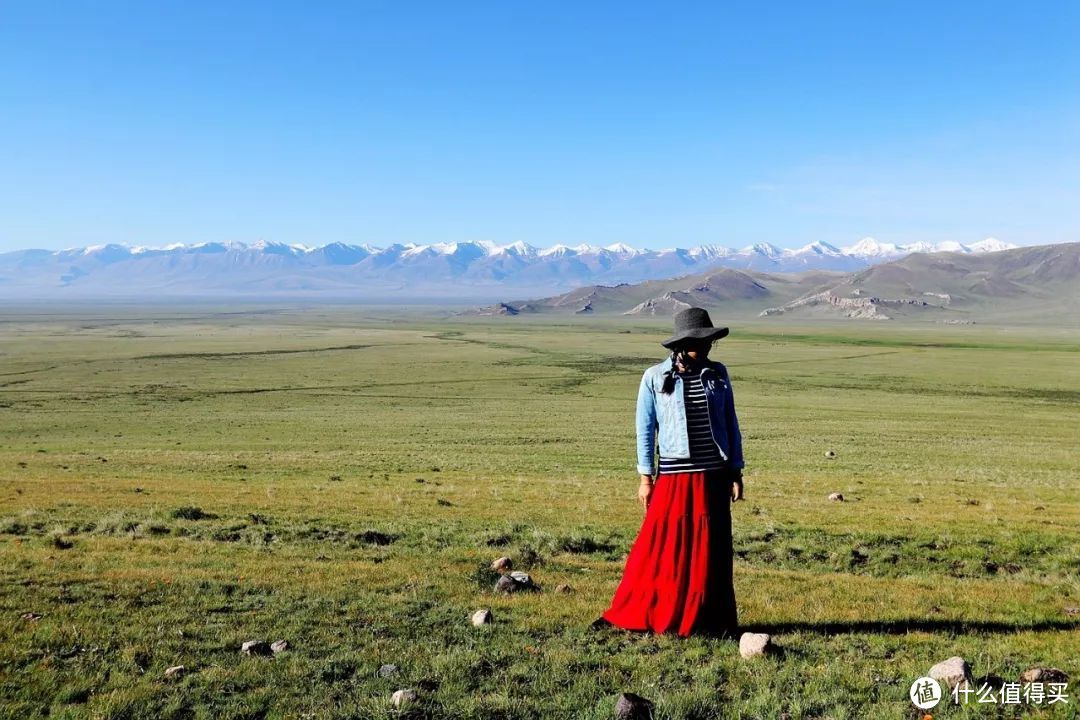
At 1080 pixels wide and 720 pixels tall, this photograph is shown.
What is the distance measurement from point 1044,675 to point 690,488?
327 cm

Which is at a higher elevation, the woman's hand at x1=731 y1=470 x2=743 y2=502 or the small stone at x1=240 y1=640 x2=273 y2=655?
the woman's hand at x1=731 y1=470 x2=743 y2=502

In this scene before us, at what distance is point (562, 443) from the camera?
3869cm

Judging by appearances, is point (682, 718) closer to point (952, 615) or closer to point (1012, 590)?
point (952, 615)

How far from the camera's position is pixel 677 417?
7355 millimetres

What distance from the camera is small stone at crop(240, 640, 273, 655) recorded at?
6.88 meters

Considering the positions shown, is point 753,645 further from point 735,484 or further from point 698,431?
point 698,431

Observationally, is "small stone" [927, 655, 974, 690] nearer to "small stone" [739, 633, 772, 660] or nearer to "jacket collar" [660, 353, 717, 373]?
"small stone" [739, 633, 772, 660]

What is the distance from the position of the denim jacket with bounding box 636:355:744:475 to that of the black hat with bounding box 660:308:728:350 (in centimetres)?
27

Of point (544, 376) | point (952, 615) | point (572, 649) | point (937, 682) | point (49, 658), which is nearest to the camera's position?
point (937, 682)

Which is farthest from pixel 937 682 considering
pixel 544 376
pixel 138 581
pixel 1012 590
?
pixel 544 376

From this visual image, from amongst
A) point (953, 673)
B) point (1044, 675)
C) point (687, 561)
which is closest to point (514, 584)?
point (687, 561)

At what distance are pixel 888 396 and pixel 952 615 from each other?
64.6 meters

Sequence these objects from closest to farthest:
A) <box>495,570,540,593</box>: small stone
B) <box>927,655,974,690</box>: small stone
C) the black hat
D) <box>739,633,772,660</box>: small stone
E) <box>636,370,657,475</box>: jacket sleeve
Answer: <box>927,655,974,690</box>: small stone
<box>739,633,772,660</box>: small stone
the black hat
<box>636,370,657,475</box>: jacket sleeve
<box>495,570,540,593</box>: small stone

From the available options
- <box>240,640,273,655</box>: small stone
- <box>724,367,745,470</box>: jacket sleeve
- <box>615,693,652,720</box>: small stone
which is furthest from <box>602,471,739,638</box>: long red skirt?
<box>240,640,273,655</box>: small stone
